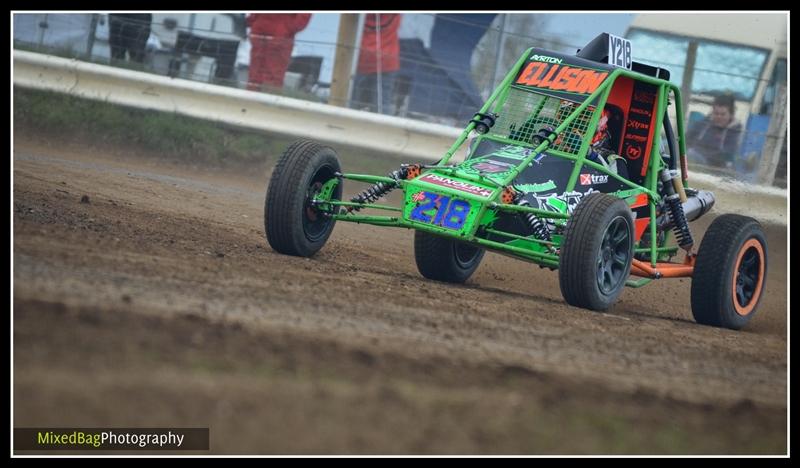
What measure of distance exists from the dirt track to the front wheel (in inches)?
7.2

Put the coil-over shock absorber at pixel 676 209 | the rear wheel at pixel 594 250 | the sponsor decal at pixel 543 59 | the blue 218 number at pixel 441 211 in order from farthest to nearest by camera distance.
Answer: the sponsor decal at pixel 543 59 → the coil-over shock absorber at pixel 676 209 → the blue 218 number at pixel 441 211 → the rear wheel at pixel 594 250

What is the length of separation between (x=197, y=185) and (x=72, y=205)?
383 cm

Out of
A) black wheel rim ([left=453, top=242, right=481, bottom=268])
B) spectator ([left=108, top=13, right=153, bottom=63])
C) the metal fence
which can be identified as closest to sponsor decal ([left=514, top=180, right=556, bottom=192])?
black wheel rim ([left=453, top=242, right=481, bottom=268])

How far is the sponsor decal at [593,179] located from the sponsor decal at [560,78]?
546 millimetres

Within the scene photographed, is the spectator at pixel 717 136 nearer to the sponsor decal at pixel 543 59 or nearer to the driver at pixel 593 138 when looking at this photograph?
the driver at pixel 593 138

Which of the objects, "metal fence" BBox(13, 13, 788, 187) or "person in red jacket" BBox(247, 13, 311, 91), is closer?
"metal fence" BBox(13, 13, 788, 187)

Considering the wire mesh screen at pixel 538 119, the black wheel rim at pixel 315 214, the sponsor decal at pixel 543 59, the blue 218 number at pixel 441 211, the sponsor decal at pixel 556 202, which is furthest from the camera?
the sponsor decal at pixel 543 59

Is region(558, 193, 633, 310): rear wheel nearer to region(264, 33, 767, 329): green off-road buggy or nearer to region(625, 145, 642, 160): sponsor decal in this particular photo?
region(264, 33, 767, 329): green off-road buggy

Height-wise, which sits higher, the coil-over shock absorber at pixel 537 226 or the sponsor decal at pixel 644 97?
the sponsor decal at pixel 644 97

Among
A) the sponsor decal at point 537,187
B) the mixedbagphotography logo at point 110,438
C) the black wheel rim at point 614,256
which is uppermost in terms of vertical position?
the sponsor decal at point 537,187

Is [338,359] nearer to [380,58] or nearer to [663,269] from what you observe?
[663,269]

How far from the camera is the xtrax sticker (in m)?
6.35

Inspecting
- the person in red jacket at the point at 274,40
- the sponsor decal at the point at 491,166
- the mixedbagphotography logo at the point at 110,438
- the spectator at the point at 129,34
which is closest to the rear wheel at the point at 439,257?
the sponsor decal at the point at 491,166

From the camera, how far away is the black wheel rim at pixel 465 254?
748cm
